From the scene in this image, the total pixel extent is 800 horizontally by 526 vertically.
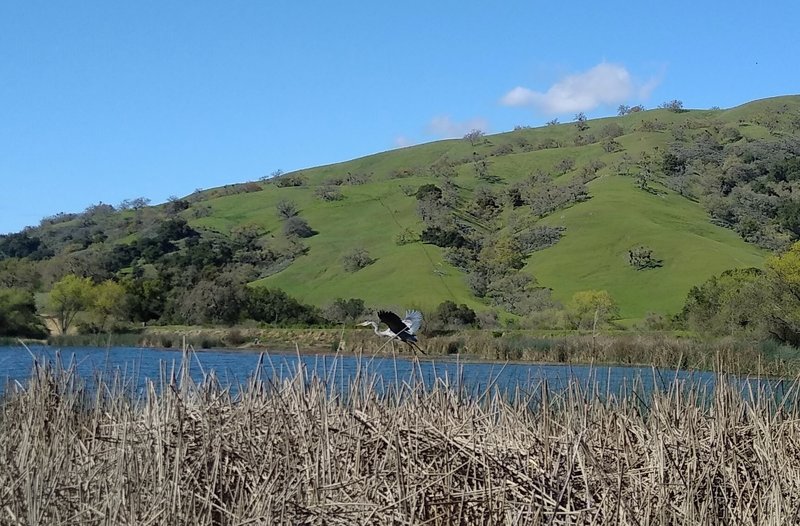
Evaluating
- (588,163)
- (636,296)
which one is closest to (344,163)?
(588,163)

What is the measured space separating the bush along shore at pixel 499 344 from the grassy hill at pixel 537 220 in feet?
64.0

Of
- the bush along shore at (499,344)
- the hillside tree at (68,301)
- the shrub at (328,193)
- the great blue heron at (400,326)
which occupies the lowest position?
the bush along shore at (499,344)

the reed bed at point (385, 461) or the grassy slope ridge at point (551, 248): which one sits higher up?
the grassy slope ridge at point (551, 248)

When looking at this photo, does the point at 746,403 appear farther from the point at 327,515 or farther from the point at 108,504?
the point at 108,504

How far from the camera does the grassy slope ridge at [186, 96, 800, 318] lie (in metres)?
78.5

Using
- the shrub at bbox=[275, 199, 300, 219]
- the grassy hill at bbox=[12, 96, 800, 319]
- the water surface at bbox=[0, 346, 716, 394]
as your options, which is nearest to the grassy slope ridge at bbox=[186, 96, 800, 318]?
the grassy hill at bbox=[12, 96, 800, 319]

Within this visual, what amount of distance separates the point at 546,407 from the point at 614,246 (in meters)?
80.0

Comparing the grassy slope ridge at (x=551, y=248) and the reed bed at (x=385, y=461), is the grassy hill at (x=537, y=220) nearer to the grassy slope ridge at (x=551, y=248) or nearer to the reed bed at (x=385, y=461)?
the grassy slope ridge at (x=551, y=248)

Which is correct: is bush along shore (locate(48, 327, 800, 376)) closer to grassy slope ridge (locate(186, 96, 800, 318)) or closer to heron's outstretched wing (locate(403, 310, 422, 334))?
heron's outstretched wing (locate(403, 310, 422, 334))

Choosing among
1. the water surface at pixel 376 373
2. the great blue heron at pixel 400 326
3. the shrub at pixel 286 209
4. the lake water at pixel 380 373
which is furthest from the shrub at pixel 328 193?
the great blue heron at pixel 400 326

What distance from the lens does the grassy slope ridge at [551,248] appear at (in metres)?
78.5

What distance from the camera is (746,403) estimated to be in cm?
985

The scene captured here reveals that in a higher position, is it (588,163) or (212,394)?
(588,163)

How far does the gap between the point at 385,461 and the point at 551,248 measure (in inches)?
3266
